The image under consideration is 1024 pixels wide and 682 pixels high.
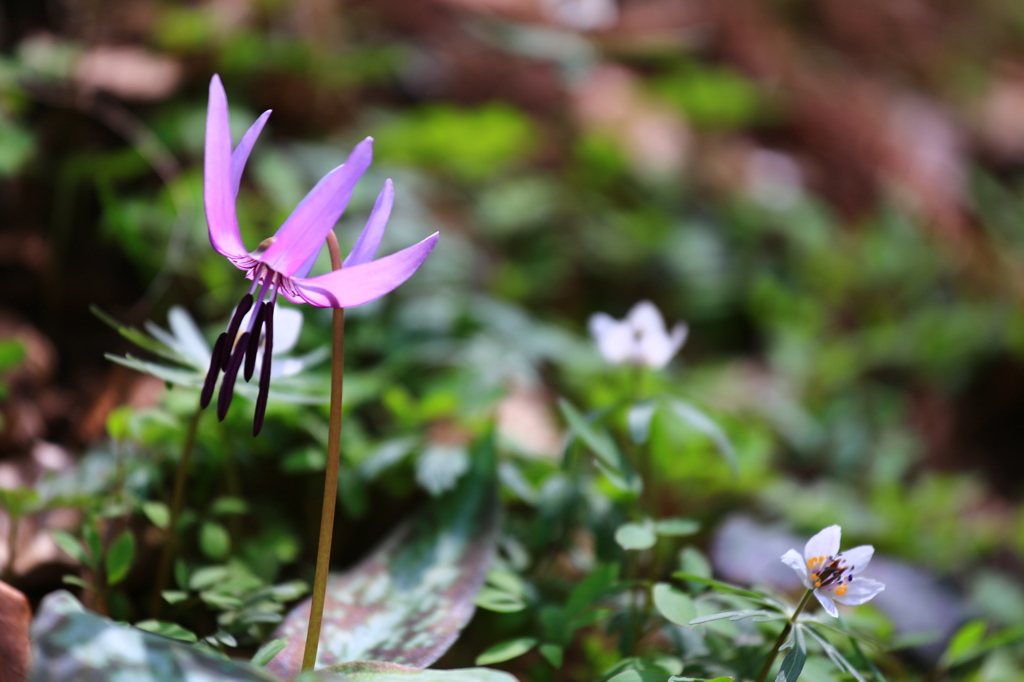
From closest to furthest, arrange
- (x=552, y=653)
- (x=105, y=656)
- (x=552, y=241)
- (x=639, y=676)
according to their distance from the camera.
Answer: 1. (x=105, y=656)
2. (x=639, y=676)
3. (x=552, y=653)
4. (x=552, y=241)

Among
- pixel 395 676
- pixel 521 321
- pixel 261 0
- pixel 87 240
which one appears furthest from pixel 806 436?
pixel 261 0

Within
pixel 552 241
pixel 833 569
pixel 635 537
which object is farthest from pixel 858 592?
pixel 552 241

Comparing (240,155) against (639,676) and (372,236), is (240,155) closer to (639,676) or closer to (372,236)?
(372,236)

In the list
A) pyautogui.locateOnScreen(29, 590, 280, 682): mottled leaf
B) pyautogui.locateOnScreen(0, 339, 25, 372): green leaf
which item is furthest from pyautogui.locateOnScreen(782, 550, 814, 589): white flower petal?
pyautogui.locateOnScreen(0, 339, 25, 372): green leaf

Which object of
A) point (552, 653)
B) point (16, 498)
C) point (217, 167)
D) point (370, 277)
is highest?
point (217, 167)

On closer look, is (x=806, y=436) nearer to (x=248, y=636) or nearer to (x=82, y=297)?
(x=248, y=636)

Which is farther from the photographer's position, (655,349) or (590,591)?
(655,349)

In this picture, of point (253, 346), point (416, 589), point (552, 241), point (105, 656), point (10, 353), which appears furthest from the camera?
point (552, 241)
